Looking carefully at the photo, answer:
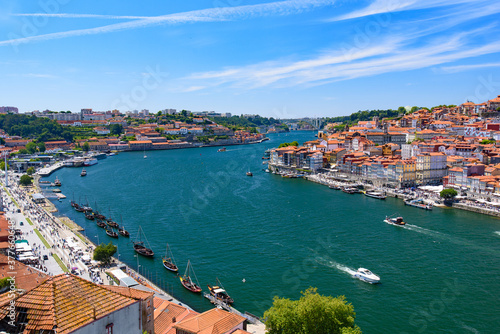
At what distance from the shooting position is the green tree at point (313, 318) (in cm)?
597

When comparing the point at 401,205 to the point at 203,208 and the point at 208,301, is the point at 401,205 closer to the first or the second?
the point at 203,208

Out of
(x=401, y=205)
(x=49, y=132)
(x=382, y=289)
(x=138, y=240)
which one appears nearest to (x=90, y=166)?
(x=49, y=132)

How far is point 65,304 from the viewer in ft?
9.45

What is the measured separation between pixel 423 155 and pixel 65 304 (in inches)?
969

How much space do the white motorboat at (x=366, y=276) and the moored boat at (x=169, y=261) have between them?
5335 millimetres

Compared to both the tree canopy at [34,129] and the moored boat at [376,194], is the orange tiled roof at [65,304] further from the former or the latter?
the tree canopy at [34,129]

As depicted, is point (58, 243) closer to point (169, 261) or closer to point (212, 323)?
point (169, 261)

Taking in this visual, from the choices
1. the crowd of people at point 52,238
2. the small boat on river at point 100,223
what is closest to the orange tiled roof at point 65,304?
the crowd of people at point 52,238

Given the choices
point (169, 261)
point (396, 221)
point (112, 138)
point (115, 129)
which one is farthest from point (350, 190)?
point (115, 129)

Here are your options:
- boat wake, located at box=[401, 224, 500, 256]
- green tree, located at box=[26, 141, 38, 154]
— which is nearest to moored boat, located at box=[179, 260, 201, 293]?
boat wake, located at box=[401, 224, 500, 256]

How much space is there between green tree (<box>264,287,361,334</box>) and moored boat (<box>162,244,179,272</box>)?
18.4ft

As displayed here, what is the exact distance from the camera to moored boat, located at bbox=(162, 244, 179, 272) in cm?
1125

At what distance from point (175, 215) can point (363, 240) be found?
28.3ft

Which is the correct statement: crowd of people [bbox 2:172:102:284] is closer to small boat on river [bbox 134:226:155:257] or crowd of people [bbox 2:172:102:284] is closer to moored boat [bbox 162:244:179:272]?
small boat on river [bbox 134:226:155:257]
